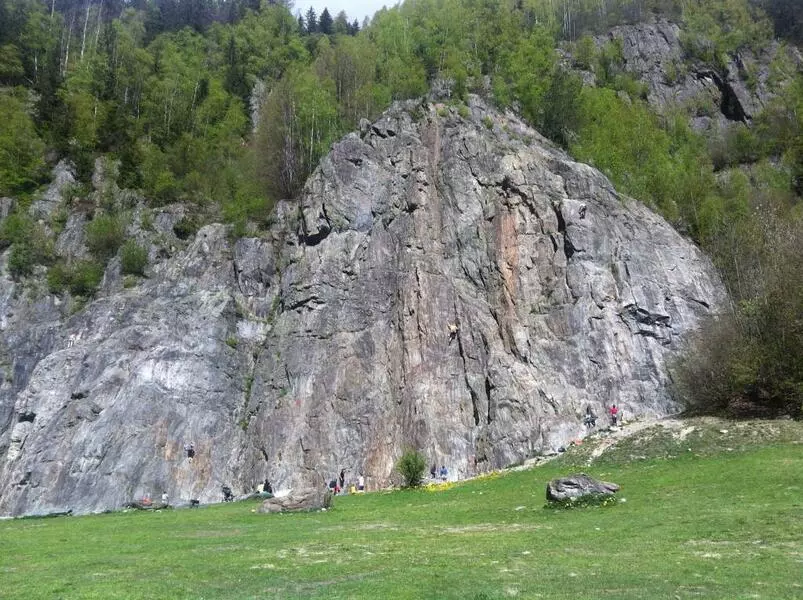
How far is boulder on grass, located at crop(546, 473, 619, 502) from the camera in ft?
71.5

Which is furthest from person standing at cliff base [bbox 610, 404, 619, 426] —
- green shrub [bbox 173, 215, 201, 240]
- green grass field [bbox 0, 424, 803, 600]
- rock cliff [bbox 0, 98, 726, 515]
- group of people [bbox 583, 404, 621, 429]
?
green shrub [bbox 173, 215, 201, 240]

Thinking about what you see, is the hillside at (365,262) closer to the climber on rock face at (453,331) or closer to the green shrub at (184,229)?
the climber on rock face at (453,331)

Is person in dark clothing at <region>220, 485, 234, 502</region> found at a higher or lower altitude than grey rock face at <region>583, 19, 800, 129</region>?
lower

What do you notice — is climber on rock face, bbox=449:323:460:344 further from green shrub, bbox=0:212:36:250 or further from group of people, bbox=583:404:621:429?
green shrub, bbox=0:212:36:250

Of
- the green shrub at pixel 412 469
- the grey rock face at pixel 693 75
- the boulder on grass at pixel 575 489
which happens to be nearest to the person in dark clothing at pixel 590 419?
the green shrub at pixel 412 469

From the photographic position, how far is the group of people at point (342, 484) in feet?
130

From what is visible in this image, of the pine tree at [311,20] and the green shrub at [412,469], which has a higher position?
the pine tree at [311,20]

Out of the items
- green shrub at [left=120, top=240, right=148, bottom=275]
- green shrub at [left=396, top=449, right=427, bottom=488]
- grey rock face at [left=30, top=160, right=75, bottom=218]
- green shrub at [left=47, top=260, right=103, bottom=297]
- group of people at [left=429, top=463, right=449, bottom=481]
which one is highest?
grey rock face at [left=30, top=160, right=75, bottom=218]

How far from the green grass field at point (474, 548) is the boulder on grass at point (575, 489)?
23.7 inches

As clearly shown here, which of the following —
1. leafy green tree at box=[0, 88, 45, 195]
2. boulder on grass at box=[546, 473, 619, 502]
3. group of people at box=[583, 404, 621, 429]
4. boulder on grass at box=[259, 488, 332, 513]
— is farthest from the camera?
leafy green tree at box=[0, 88, 45, 195]

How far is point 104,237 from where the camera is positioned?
54219 mm

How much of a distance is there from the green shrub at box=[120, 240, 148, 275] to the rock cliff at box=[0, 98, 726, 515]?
112 cm

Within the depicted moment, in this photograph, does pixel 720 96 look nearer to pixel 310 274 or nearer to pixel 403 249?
pixel 403 249

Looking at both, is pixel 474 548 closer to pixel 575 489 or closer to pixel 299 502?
pixel 575 489
